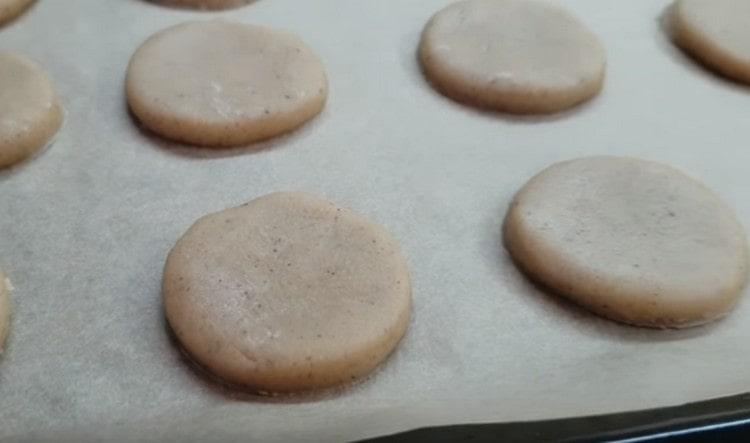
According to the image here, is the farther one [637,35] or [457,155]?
[637,35]

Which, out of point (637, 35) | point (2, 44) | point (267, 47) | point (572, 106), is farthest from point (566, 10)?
point (2, 44)

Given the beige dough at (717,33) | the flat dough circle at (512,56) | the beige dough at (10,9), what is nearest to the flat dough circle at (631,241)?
the flat dough circle at (512,56)

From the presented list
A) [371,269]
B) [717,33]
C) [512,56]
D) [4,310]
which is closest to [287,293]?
[371,269]

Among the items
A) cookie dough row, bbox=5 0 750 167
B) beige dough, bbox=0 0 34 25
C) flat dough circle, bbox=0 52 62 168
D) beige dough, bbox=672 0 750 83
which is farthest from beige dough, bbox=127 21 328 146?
beige dough, bbox=672 0 750 83

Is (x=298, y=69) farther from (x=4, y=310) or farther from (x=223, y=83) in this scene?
(x=4, y=310)

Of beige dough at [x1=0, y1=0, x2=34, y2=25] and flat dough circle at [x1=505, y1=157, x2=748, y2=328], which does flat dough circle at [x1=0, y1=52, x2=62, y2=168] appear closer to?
beige dough at [x1=0, y1=0, x2=34, y2=25]

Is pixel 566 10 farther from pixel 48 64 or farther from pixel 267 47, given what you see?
pixel 48 64
